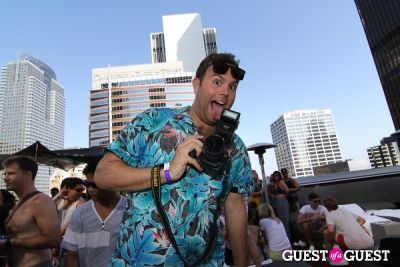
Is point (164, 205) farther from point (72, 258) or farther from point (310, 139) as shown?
point (310, 139)

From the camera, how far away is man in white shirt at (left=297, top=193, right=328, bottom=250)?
7.11 m

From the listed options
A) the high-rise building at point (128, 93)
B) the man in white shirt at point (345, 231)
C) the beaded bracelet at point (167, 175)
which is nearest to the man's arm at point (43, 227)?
the beaded bracelet at point (167, 175)

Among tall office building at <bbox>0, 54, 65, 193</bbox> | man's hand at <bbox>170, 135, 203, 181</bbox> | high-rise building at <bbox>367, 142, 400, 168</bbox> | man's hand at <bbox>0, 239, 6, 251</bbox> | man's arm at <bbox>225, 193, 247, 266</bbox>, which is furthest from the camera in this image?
tall office building at <bbox>0, 54, 65, 193</bbox>

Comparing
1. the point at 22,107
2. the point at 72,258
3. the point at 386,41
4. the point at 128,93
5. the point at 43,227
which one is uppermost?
the point at 22,107

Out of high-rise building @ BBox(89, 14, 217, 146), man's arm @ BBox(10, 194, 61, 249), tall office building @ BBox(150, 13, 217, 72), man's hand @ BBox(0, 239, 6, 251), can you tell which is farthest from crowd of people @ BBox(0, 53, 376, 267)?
tall office building @ BBox(150, 13, 217, 72)

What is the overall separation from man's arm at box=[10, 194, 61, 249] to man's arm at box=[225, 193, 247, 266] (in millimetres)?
2043

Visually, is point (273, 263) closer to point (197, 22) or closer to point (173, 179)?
point (173, 179)

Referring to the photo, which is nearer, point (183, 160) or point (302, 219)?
point (183, 160)

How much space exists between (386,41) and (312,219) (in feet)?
310

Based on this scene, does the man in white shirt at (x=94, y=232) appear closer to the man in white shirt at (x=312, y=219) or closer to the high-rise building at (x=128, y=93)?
the man in white shirt at (x=312, y=219)

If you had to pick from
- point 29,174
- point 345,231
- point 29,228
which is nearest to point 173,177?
point 29,228

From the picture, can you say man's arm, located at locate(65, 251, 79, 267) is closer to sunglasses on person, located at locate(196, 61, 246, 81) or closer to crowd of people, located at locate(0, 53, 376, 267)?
crowd of people, located at locate(0, 53, 376, 267)

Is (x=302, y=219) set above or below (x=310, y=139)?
below

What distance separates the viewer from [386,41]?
77062 millimetres
